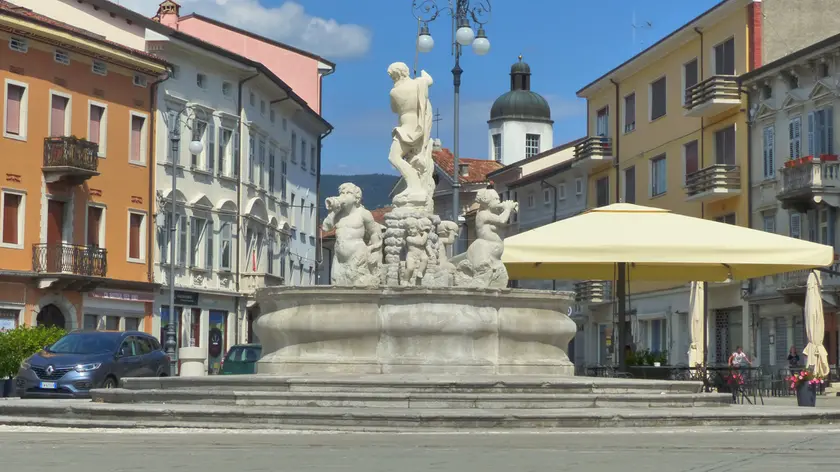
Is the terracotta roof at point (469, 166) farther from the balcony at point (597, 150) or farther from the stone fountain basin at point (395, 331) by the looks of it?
the stone fountain basin at point (395, 331)

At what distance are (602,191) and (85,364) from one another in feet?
128

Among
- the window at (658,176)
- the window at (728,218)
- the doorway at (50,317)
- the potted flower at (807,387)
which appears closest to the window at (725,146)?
the window at (728,218)

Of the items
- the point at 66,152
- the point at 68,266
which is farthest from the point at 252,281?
the point at 66,152

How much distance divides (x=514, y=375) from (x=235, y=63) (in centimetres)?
3467

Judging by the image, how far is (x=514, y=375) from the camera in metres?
20.3

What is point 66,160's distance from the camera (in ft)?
143

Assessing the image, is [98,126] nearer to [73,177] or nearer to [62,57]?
[73,177]

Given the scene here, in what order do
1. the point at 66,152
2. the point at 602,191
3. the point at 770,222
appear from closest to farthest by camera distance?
the point at 66,152, the point at 770,222, the point at 602,191

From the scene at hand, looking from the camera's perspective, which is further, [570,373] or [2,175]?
[2,175]

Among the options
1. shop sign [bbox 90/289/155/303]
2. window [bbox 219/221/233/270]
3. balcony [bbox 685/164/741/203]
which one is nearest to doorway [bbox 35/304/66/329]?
shop sign [bbox 90/289/155/303]

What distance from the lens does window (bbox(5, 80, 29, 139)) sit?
4259 cm

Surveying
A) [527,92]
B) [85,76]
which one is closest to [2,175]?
[85,76]
